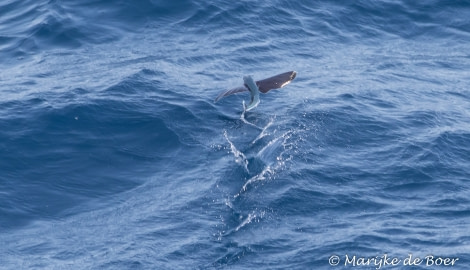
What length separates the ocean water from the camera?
20373 mm

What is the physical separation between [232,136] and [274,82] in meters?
2.67

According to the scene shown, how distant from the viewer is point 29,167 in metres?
24.2

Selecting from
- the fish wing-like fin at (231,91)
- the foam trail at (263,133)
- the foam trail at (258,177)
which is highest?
the fish wing-like fin at (231,91)

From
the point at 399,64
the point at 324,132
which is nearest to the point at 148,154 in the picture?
the point at 324,132

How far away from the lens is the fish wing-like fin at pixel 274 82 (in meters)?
26.8

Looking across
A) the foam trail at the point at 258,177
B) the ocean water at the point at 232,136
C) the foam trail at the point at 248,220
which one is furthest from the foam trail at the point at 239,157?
the foam trail at the point at 248,220

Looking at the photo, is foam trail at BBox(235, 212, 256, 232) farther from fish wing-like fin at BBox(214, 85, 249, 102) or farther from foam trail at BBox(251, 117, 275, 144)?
fish wing-like fin at BBox(214, 85, 249, 102)

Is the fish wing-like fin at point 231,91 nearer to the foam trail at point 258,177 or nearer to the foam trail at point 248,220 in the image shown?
the foam trail at point 258,177

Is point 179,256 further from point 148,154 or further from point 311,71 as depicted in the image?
point 311,71

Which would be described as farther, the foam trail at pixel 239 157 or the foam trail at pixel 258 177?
the foam trail at pixel 239 157

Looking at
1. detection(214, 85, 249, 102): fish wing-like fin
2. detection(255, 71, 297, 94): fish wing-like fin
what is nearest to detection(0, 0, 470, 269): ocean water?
detection(214, 85, 249, 102): fish wing-like fin

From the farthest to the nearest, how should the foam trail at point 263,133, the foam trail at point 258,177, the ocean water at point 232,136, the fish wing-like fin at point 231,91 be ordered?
the fish wing-like fin at point 231,91
the foam trail at point 263,133
the foam trail at point 258,177
the ocean water at point 232,136

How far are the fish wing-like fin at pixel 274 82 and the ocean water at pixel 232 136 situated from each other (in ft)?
3.01

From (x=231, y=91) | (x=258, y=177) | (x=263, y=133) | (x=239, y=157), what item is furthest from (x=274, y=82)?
(x=258, y=177)
